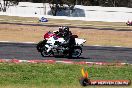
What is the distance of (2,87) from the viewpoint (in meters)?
12.3

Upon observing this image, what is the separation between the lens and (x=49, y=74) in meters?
16.2

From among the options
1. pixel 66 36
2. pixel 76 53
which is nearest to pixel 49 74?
pixel 66 36

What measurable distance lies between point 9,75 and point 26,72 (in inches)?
41.9

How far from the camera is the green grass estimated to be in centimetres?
1346

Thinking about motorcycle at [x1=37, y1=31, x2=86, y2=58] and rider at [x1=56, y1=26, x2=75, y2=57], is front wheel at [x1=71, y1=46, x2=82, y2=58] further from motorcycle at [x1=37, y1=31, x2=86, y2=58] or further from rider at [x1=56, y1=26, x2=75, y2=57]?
rider at [x1=56, y1=26, x2=75, y2=57]

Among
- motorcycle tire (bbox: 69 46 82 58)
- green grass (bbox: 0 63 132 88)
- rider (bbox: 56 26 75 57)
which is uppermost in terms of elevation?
rider (bbox: 56 26 75 57)

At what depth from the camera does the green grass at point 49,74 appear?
13461mm

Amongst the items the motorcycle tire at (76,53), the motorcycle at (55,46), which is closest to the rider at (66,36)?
the motorcycle at (55,46)

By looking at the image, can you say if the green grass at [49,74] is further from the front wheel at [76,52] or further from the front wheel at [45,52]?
the front wheel at [76,52]

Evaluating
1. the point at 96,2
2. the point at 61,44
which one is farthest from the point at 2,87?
the point at 96,2

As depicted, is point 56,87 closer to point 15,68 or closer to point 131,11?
point 15,68

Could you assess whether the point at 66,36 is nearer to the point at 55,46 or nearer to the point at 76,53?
the point at 55,46

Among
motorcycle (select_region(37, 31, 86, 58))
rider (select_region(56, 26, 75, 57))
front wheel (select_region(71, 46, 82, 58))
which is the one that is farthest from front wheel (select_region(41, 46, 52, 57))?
front wheel (select_region(71, 46, 82, 58))

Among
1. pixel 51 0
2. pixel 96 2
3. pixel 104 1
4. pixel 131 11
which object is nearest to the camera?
pixel 131 11
